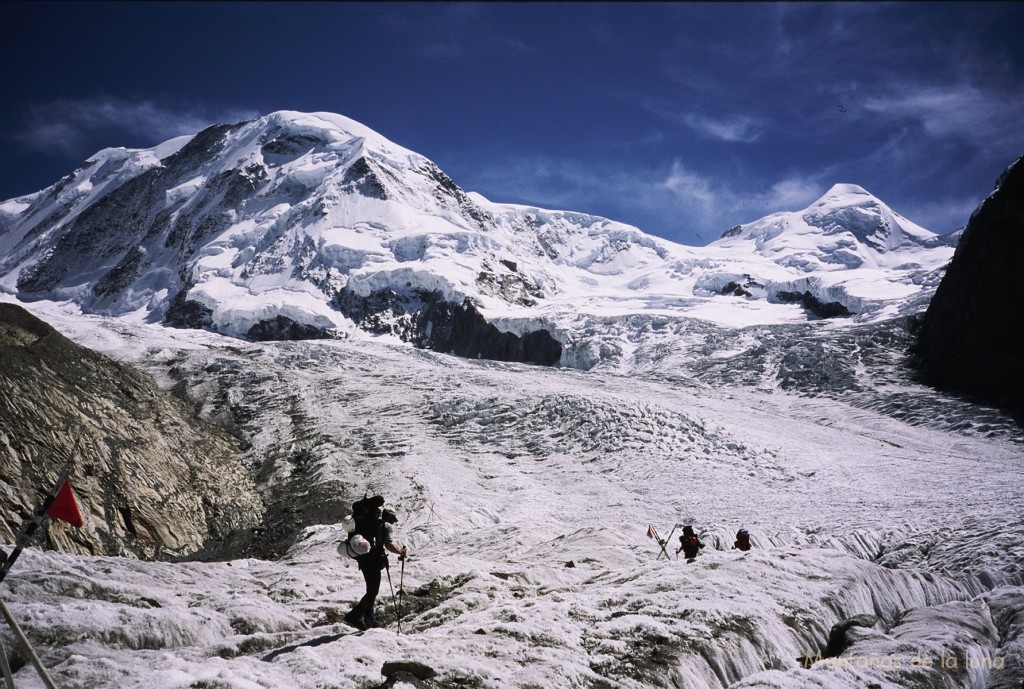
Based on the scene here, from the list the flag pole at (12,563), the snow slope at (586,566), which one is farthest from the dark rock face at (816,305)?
the flag pole at (12,563)

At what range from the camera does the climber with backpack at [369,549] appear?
8797mm

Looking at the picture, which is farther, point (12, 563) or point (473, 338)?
point (473, 338)

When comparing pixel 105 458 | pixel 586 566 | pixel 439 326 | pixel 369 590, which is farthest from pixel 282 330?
pixel 369 590

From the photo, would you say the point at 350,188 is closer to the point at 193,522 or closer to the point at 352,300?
the point at 352,300

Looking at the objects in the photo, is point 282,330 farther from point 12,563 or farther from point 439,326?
point 12,563

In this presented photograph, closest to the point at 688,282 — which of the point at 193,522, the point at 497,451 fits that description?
the point at 497,451

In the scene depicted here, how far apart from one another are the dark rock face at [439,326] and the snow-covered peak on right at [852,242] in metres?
94.0

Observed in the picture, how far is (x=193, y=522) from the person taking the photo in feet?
81.0

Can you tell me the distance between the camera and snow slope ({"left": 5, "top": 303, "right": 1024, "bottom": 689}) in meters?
7.21

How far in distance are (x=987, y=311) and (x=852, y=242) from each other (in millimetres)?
130556

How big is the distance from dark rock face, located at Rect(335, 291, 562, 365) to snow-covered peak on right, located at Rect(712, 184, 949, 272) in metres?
94.0

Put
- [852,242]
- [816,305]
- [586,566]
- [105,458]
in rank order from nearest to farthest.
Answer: [586,566], [105,458], [816,305], [852,242]

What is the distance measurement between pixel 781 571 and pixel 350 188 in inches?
Answer: 6179

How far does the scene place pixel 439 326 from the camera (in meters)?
115
